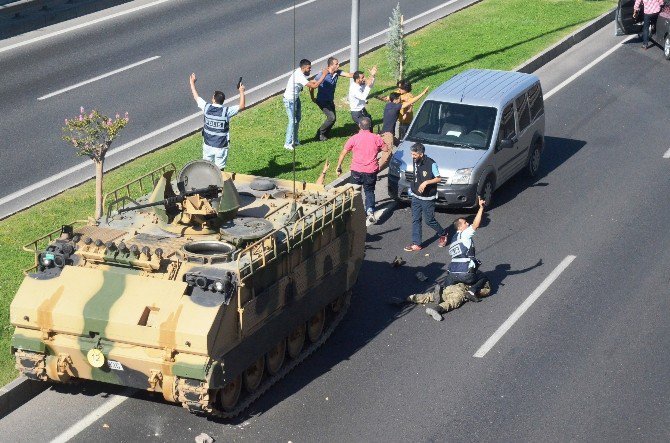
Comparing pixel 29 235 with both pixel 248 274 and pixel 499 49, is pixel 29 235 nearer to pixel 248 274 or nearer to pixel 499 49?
pixel 248 274

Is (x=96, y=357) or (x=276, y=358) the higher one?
(x=96, y=357)

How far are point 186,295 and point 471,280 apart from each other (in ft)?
16.8

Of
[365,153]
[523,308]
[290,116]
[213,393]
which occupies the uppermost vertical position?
[213,393]

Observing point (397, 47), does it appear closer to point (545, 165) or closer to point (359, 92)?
point (359, 92)

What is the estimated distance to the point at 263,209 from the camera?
16.7 metres

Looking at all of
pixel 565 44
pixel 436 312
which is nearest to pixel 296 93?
pixel 436 312

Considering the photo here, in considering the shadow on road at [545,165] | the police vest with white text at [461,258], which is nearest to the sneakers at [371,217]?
the shadow on road at [545,165]

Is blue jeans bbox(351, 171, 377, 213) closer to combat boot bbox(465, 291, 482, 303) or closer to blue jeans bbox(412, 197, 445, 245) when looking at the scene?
blue jeans bbox(412, 197, 445, 245)

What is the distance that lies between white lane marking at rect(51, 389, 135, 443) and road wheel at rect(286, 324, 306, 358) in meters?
2.10

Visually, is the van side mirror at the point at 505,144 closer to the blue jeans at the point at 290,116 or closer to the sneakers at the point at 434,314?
the blue jeans at the point at 290,116

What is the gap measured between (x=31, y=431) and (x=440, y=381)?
4.92 metres

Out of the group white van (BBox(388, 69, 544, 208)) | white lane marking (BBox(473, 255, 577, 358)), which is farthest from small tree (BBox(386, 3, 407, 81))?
white lane marking (BBox(473, 255, 577, 358))

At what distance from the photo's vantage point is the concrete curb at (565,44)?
99.7ft

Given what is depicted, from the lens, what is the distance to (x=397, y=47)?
90.8 feet
